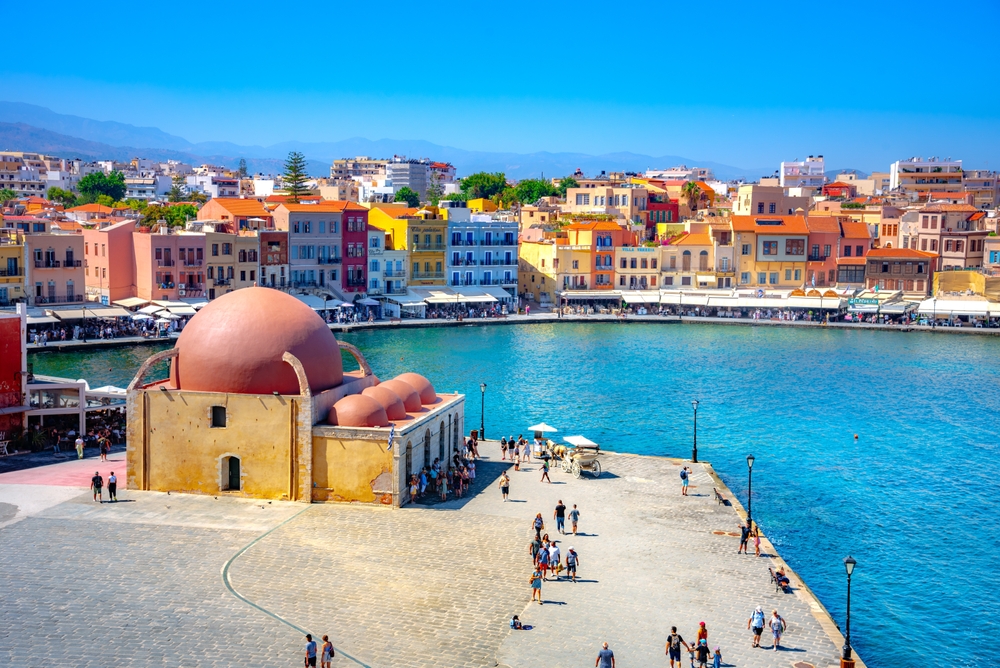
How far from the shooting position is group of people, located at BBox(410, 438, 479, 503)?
1146 inches

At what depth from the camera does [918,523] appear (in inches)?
1236

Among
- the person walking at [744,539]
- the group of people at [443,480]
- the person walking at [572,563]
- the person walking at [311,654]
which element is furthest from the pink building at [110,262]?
the person walking at [311,654]

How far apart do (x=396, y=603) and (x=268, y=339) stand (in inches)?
375

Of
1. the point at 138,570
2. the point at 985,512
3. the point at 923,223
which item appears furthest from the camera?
the point at 923,223

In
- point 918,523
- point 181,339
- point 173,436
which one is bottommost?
point 918,523

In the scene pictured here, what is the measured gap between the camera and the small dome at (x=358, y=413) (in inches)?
1115

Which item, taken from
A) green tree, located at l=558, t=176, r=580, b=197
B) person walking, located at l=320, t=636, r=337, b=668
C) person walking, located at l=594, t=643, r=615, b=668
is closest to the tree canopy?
green tree, located at l=558, t=176, r=580, b=197

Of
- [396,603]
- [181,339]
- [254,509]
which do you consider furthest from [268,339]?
[396,603]

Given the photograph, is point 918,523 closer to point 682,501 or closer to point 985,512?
point 985,512

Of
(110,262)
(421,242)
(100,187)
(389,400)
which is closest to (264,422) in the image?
(389,400)

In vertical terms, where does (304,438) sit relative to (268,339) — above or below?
below

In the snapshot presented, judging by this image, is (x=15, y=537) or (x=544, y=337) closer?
(x=15, y=537)

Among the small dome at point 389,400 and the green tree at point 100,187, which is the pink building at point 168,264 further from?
the green tree at point 100,187

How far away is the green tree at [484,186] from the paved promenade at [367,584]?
11612cm
